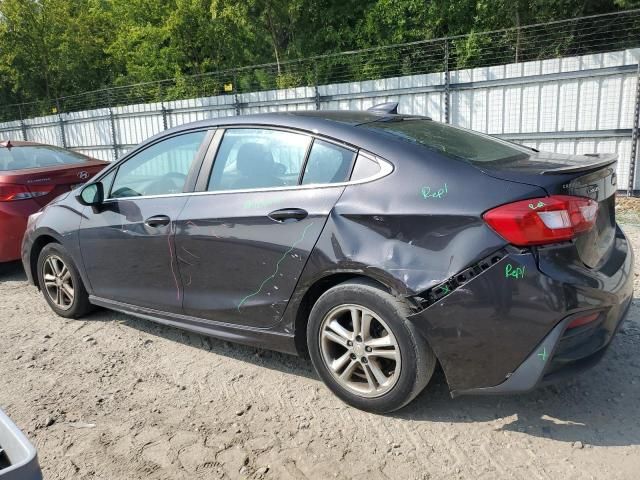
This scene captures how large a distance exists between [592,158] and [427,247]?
1.23 m

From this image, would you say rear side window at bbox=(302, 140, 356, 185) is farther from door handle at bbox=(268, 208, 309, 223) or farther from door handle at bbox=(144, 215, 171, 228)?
door handle at bbox=(144, 215, 171, 228)

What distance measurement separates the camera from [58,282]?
15.0ft

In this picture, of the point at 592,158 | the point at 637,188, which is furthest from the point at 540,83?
the point at 592,158

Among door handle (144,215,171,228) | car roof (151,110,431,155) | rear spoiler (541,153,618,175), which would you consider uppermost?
car roof (151,110,431,155)

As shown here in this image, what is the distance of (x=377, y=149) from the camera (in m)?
2.88

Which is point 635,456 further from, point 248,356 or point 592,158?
point 248,356

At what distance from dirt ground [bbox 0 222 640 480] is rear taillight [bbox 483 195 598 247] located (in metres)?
1.01

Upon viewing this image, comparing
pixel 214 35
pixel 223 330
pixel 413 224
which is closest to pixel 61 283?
pixel 223 330

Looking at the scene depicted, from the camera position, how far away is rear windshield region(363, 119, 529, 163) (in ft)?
9.40

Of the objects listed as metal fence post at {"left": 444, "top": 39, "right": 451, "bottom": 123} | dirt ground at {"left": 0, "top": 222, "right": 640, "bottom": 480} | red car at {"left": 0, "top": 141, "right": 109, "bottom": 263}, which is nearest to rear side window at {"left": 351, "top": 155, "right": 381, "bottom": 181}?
dirt ground at {"left": 0, "top": 222, "right": 640, "bottom": 480}

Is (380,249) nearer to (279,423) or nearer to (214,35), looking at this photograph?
(279,423)

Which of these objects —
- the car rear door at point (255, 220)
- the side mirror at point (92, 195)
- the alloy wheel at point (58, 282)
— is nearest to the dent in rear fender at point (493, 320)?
the car rear door at point (255, 220)

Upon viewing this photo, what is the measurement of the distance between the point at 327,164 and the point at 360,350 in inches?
40.1

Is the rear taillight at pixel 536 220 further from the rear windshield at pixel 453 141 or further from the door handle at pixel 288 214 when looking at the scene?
the door handle at pixel 288 214
